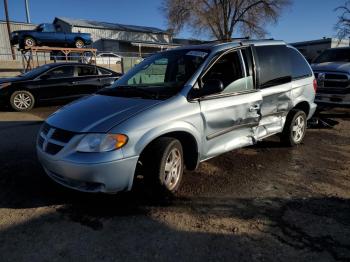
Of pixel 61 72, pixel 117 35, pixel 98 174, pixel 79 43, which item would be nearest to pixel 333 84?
pixel 98 174

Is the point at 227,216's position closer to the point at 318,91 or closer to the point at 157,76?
the point at 157,76

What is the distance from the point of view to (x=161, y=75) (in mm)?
4785

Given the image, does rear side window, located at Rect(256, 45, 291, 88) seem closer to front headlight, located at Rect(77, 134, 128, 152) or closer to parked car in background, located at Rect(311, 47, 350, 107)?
front headlight, located at Rect(77, 134, 128, 152)

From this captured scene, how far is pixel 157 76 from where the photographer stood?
4.72 meters

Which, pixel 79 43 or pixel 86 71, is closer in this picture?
pixel 86 71

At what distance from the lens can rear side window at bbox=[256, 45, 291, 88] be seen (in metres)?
4.89

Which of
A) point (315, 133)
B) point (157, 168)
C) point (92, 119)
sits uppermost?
point (92, 119)

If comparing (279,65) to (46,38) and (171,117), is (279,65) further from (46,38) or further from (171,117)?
(46,38)

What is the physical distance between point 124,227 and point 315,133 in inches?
208

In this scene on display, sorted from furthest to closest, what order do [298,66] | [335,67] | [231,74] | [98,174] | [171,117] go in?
[335,67] < [298,66] < [231,74] < [171,117] < [98,174]

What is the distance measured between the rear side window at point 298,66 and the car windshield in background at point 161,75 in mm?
1977

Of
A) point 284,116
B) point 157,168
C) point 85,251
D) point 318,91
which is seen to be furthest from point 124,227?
point 318,91

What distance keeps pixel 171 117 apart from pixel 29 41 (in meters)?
21.1

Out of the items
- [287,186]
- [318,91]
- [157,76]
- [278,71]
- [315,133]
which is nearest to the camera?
[287,186]
